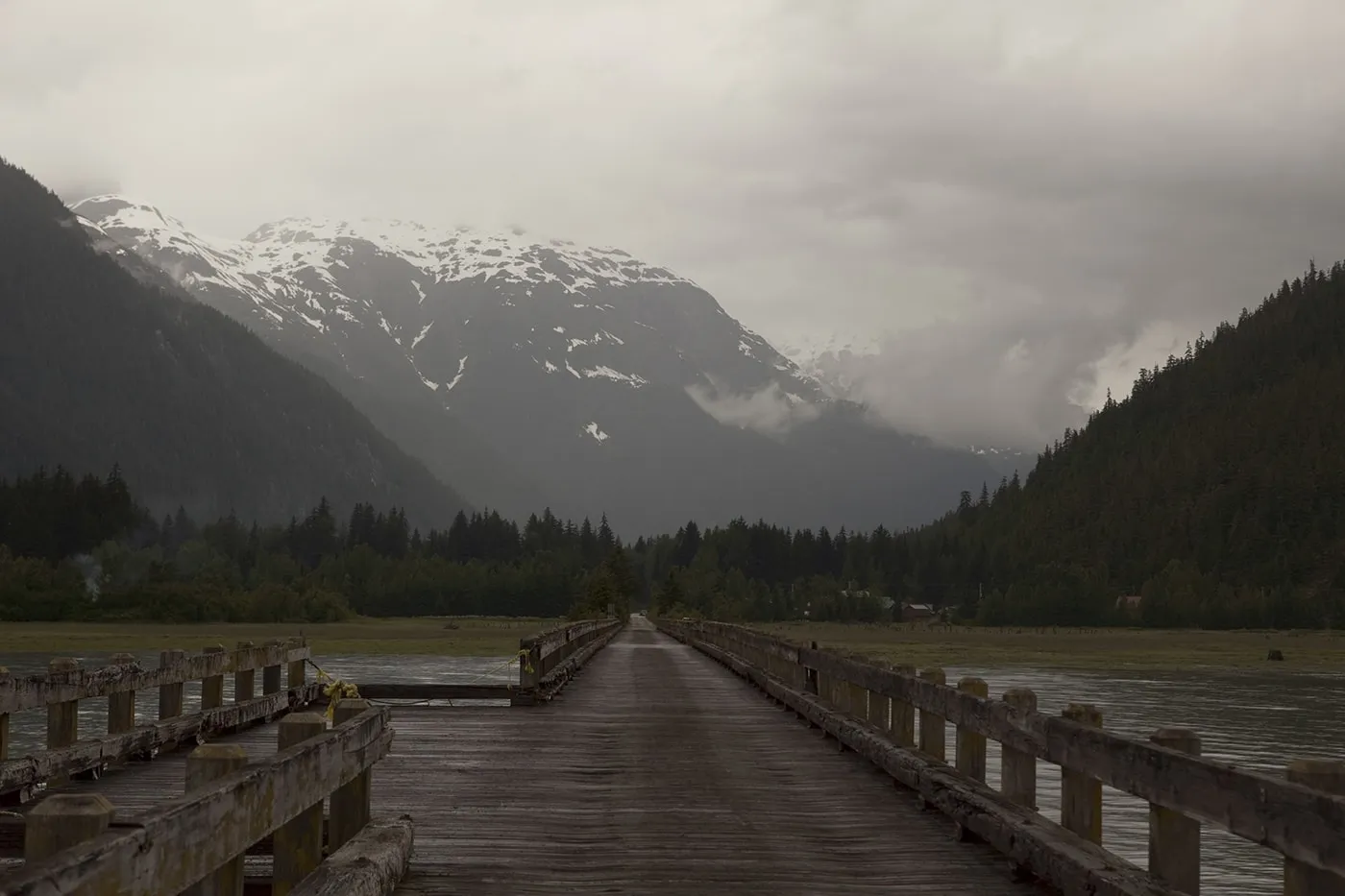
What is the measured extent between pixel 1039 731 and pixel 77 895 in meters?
6.74

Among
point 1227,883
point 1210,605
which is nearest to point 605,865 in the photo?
point 1227,883

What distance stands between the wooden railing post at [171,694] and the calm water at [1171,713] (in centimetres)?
907

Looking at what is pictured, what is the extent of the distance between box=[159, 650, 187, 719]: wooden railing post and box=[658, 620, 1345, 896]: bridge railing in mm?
7451

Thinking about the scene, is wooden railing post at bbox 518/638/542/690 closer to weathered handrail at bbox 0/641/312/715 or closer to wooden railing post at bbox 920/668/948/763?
weathered handrail at bbox 0/641/312/715

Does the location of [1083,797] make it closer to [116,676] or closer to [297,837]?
[297,837]

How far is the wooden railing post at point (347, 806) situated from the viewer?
29.3 ft

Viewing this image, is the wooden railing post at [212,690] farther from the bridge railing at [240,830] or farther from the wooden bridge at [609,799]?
the bridge railing at [240,830]

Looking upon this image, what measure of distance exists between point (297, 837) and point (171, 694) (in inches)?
380

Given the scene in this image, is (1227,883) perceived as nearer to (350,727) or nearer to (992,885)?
(992,885)

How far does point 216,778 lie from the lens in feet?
20.6

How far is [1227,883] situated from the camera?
52.3 feet

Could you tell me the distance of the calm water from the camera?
1808 centimetres

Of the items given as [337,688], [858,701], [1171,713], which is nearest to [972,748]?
[858,701]

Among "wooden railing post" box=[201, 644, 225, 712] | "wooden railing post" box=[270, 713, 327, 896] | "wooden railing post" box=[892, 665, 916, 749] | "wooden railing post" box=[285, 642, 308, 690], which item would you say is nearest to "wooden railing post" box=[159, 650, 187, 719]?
"wooden railing post" box=[201, 644, 225, 712]
